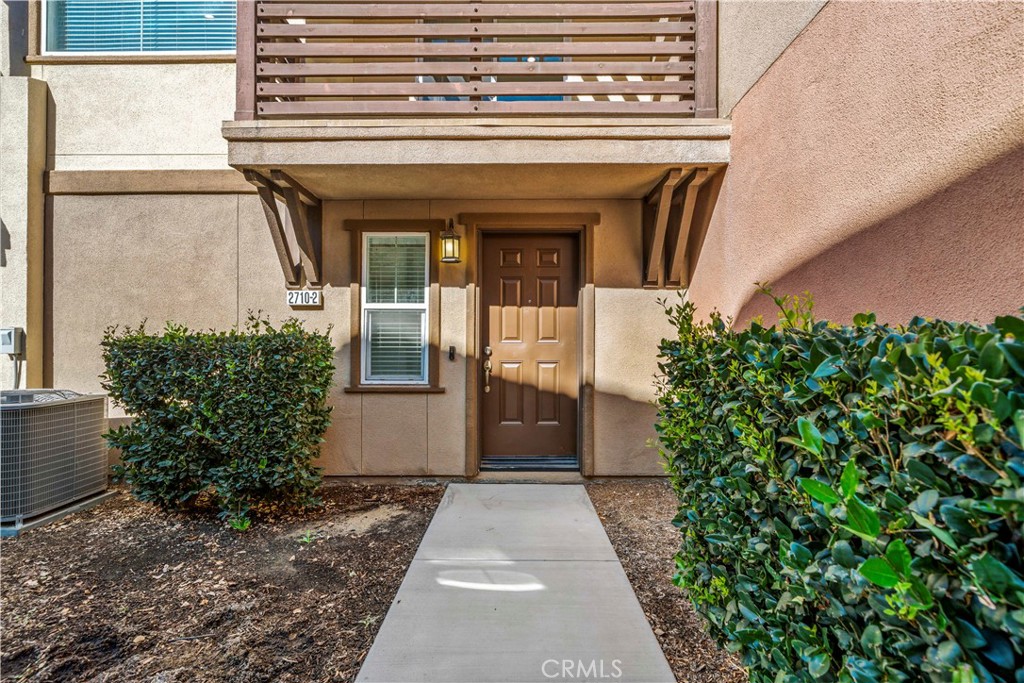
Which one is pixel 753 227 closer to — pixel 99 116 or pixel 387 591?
pixel 387 591

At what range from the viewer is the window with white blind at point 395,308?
4.18 metres

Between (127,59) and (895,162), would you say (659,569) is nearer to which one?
(895,162)

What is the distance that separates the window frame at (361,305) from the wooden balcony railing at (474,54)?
3.10 ft

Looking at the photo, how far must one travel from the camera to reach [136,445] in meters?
3.30

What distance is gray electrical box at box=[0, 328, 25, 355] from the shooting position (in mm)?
3926

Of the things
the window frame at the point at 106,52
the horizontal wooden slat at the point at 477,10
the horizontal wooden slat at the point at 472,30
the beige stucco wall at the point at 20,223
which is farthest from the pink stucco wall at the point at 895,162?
the beige stucco wall at the point at 20,223

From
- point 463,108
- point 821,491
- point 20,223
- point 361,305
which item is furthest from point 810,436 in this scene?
point 20,223

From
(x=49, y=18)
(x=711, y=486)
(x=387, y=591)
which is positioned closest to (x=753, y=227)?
(x=711, y=486)

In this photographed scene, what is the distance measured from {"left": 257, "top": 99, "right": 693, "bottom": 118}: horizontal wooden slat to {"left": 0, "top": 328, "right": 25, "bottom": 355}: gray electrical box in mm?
3010

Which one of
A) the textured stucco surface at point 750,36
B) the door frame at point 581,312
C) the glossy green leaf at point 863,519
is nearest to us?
A: the glossy green leaf at point 863,519

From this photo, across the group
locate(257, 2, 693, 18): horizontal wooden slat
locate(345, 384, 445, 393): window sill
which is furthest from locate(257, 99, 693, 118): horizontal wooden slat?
locate(345, 384, 445, 393): window sill

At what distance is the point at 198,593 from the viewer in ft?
7.81

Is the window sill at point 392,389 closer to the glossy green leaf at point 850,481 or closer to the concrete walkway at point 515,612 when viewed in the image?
the concrete walkway at point 515,612

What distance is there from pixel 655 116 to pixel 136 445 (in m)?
4.57
